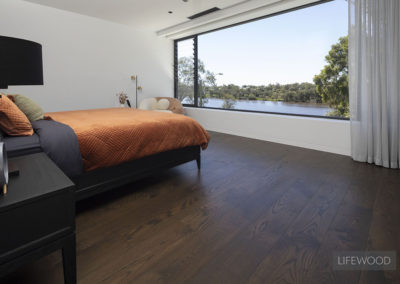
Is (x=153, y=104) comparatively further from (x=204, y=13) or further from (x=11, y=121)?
(x=11, y=121)

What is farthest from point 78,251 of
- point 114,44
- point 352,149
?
point 114,44

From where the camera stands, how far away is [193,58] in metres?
5.42

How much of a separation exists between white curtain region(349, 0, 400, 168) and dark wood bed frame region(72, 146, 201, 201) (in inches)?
82.5

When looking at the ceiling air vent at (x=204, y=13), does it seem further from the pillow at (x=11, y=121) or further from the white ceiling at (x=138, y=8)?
the pillow at (x=11, y=121)

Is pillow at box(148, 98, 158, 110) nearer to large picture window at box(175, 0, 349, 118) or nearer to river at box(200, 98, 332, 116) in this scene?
large picture window at box(175, 0, 349, 118)

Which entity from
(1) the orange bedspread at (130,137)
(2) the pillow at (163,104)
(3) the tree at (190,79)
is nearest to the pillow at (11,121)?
(1) the orange bedspread at (130,137)

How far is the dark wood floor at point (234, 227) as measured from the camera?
115 centimetres

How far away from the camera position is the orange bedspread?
172cm

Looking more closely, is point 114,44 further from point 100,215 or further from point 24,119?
point 100,215

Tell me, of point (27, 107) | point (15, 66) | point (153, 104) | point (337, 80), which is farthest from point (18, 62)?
point (153, 104)

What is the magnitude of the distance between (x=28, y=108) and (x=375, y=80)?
3642 millimetres

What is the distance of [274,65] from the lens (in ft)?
13.7

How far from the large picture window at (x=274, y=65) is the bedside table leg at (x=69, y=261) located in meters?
3.69

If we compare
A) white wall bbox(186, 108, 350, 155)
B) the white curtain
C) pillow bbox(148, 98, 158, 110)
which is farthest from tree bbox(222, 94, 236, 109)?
the white curtain
